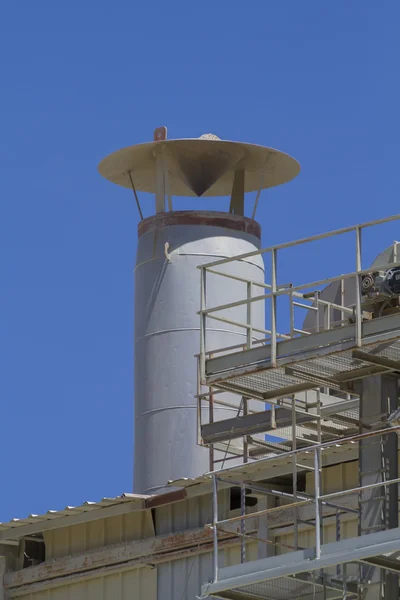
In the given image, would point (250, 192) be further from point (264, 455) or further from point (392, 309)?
point (392, 309)

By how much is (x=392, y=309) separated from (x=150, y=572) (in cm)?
625

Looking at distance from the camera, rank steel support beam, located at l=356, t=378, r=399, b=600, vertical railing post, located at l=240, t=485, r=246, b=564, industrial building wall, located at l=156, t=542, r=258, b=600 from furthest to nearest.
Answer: industrial building wall, located at l=156, t=542, r=258, b=600
vertical railing post, located at l=240, t=485, r=246, b=564
steel support beam, located at l=356, t=378, r=399, b=600

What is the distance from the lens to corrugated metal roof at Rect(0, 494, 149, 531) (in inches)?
1052

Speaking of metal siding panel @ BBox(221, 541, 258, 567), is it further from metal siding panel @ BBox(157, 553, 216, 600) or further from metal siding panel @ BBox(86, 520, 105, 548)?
metal siding panel @ BBox(86, 520, 105, 548)

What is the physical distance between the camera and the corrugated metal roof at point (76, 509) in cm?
2672

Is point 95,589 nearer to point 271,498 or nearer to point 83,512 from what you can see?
point 83,512

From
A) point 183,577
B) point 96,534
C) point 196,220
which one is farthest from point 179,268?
point 183,577

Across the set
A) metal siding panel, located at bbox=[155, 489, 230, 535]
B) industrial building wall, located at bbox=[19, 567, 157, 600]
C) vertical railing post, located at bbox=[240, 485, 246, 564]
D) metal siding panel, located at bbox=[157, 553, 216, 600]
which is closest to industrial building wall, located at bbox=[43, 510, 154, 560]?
metal siding panel, located at bbox=[155, 489, 230, 535]

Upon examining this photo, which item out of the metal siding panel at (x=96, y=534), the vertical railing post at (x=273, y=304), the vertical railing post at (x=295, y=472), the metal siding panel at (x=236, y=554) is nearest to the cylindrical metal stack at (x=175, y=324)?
the metal siding panel at (x=96, y=534)

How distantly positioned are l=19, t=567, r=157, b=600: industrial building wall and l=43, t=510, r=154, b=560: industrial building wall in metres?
0.54

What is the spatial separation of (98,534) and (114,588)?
0.96 m

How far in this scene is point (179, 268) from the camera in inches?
1300

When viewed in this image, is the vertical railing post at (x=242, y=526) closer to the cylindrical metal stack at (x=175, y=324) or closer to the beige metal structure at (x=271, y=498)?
the beige metal structure at (x=271, y=498)

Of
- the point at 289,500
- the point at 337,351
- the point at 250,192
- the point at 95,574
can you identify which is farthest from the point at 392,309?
the point at 250,192
